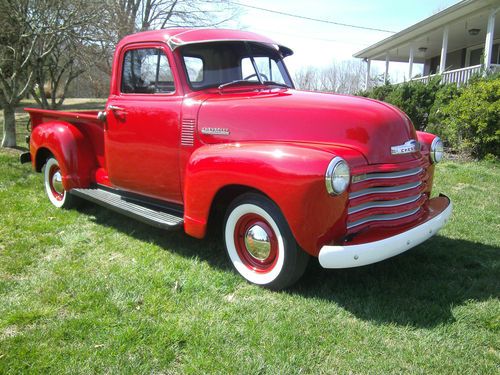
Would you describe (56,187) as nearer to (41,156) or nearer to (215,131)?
(41,156)

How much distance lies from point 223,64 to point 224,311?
7.44 feet

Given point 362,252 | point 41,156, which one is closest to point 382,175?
point 362,252

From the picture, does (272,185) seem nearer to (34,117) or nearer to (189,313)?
(189,313)

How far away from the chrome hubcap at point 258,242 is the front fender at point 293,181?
0.33 m

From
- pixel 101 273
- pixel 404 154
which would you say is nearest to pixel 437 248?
pixel 404 154

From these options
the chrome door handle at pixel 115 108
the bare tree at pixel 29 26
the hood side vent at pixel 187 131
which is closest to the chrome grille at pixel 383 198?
Answer: the hood side vent at pixel 187 131

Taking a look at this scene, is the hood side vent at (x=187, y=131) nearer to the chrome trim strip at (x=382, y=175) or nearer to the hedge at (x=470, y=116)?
the chrome trim strip at (x=382, y=175)

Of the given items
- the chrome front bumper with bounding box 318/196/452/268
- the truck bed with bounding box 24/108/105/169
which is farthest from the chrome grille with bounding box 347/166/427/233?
the truck bed with bounding box 24/108/105/169

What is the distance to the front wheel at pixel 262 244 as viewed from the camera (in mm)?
3051

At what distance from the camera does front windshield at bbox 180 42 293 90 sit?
401 centimetres

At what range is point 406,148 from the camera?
126 inches

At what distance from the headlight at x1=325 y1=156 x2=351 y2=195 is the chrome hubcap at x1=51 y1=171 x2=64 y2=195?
3.80 m

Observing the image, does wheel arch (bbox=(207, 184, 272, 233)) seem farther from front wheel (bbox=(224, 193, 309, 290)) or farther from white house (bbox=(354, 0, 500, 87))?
white house (bbox=(354, 0, 500, 87))

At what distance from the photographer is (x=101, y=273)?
3617 mm
